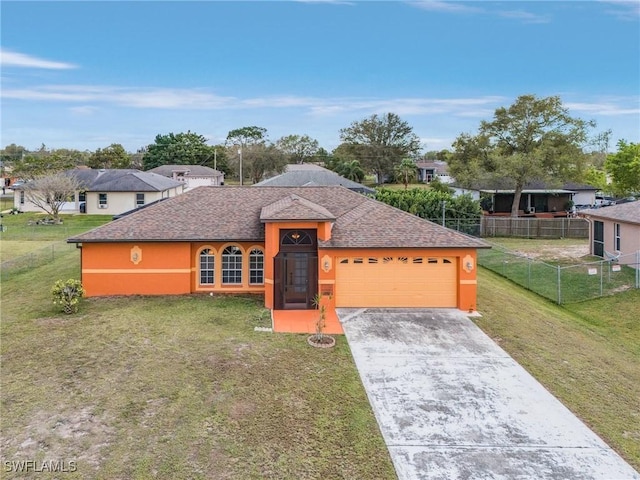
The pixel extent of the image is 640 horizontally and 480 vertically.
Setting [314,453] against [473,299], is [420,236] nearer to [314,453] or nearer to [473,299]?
[473,299]

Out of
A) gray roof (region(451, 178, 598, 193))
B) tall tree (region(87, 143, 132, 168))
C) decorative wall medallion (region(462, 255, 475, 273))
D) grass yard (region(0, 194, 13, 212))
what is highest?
tall tree (region(87, 143, 132, 168))

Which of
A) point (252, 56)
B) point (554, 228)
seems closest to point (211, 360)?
point (252, 56)

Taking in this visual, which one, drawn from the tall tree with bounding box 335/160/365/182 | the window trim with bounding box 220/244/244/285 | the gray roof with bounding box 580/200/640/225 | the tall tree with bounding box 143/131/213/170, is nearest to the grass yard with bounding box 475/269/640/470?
the gray roof with bounding box 580/200/640/225

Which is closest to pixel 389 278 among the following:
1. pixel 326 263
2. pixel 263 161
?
pixel 326 263

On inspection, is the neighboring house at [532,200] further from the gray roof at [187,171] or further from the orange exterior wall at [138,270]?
the gray roof at [187,171]

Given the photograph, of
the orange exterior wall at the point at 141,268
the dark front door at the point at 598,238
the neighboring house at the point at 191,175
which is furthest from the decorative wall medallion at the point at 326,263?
the neighboring house at the point at 191,175

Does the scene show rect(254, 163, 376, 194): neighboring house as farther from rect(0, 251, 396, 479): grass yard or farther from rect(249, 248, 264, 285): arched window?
rect(0, 251, 396, 479): grass yard
